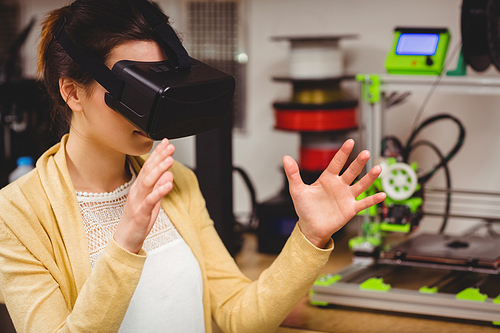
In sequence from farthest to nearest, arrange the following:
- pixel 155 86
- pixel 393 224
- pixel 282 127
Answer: pixel 282 127
pixel 393 224
pixel 155 86

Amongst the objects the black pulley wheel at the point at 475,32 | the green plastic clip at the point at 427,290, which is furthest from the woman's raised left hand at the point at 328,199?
the black pulley wheel at the point at 475,32

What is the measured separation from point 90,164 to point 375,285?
791 mm

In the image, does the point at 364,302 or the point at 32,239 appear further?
the point at 364,302

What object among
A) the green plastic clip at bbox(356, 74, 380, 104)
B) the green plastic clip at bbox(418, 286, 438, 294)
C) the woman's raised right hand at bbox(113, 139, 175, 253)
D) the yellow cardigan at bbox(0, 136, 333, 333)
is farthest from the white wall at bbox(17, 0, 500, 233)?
the woman's raised right hand at bbox(113, 139, 175, 253)

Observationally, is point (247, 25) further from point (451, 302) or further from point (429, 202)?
point (451, 302)

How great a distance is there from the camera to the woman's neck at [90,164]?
42.1 inches

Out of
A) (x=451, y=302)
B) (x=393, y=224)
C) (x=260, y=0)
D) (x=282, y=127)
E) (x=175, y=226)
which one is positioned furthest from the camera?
(x=260, y=0)

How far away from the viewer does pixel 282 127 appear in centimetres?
189

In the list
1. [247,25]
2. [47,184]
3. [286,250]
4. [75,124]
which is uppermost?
[247,25]

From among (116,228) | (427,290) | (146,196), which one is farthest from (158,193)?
(427,290)

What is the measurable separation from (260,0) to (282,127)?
570 mm

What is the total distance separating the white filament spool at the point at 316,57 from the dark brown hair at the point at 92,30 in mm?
847

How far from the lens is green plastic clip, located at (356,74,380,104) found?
1535 mm

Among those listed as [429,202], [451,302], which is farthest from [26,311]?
[429,202]
